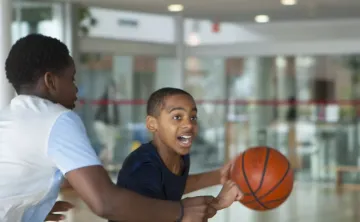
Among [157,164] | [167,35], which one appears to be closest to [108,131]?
[167,35]

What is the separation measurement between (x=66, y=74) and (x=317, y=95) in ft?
40.7

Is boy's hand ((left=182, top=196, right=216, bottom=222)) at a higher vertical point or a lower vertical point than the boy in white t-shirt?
lower

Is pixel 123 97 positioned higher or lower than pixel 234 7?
lower

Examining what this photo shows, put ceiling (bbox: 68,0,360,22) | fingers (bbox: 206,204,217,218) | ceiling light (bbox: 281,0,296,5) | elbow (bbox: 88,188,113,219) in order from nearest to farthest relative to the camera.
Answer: elbow (bbox: 88,188,113,219), fingers (bbox: 206,204,217,218), ceiling light (bbox: 281,0,296,5), ceiling (bbox: 68,0,360,22)

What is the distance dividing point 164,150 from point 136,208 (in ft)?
3.29

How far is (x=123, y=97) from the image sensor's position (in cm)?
1375

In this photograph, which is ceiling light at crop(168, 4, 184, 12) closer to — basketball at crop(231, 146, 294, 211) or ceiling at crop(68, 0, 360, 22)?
ceiling at crop(68, 0, 360, 22)

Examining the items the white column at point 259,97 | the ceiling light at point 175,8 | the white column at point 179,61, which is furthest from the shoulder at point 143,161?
the white column at point 259,97

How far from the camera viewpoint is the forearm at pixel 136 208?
2.02m

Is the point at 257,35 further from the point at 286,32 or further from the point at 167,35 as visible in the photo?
the point at 167,35

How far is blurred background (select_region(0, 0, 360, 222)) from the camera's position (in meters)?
12.5

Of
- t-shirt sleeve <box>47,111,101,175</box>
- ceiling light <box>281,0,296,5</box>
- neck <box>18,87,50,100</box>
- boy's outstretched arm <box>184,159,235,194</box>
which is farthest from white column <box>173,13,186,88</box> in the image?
t-shirt sleeve <box>47,111,101,175</box>

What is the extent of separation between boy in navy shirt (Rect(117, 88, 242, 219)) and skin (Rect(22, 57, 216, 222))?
1.69 feet

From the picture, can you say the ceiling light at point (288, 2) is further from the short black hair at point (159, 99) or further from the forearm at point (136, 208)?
the forearm at point (136, 208)
